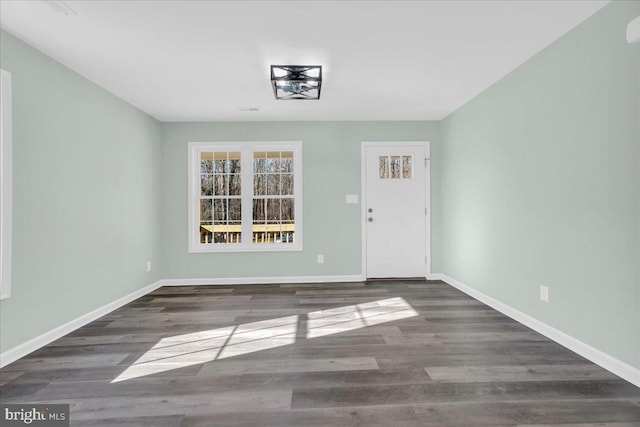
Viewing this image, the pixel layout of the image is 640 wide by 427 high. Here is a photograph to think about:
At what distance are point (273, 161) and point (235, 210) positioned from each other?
3.09 feet

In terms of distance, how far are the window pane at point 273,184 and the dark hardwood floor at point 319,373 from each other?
6.92 ft

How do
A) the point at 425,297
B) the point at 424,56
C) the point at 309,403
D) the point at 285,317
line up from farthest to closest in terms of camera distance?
the point at 425,297, the point at 285,317, the point at 424,56, the point at 309,403

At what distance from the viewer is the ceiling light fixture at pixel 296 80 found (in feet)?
10.6

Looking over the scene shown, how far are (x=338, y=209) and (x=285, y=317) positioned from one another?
7.07 ft

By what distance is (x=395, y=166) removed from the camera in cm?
534

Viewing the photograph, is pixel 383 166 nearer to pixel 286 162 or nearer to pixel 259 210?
pixel 286 162

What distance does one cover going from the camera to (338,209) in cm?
527

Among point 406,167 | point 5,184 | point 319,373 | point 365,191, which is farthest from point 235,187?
point 319,373

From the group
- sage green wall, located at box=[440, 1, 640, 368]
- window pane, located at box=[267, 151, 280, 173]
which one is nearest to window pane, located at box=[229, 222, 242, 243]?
window pane, located at box=[267, 151, 280, 173]

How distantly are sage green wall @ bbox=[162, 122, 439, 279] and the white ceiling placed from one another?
1.10 metres

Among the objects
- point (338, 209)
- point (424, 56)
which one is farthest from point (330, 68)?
point (338, 209)

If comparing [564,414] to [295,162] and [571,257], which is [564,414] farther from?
[295,162]

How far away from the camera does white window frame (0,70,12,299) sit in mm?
2461

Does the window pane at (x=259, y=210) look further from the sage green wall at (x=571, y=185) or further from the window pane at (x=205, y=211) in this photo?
the sage green wall at (x=571, y=185)
